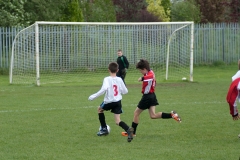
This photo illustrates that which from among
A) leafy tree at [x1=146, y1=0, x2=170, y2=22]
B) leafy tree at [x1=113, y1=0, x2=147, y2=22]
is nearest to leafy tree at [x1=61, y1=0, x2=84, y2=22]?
leafy tree at [x1=113, y1=0, x2=147, y2=22]

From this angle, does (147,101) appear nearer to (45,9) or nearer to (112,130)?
(112,130)

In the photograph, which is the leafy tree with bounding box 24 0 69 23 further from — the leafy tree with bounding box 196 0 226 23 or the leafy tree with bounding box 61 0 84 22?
the leafy tree with bounding box 196 0 226 23

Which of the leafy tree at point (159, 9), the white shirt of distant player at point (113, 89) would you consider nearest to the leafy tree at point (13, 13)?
the leafy tree at point (159, 9)

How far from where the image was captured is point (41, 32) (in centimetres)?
2522

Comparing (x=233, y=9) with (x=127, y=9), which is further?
(x=127, y=9)

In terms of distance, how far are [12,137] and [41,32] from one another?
14.4 metres

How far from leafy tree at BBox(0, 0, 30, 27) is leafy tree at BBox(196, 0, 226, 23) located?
14.5m

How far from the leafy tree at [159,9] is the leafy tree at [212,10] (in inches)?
143

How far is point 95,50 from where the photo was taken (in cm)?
2567

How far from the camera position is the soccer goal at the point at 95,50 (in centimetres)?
2489

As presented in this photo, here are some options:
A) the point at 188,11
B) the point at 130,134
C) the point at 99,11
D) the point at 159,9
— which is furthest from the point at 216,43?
the point at 130,134

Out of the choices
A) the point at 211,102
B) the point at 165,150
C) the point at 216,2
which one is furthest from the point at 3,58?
the point at 165,150

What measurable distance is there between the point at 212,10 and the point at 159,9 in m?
5.10

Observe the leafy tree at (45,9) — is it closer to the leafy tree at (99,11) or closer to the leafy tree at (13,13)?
the leafy tree at (13,13)
